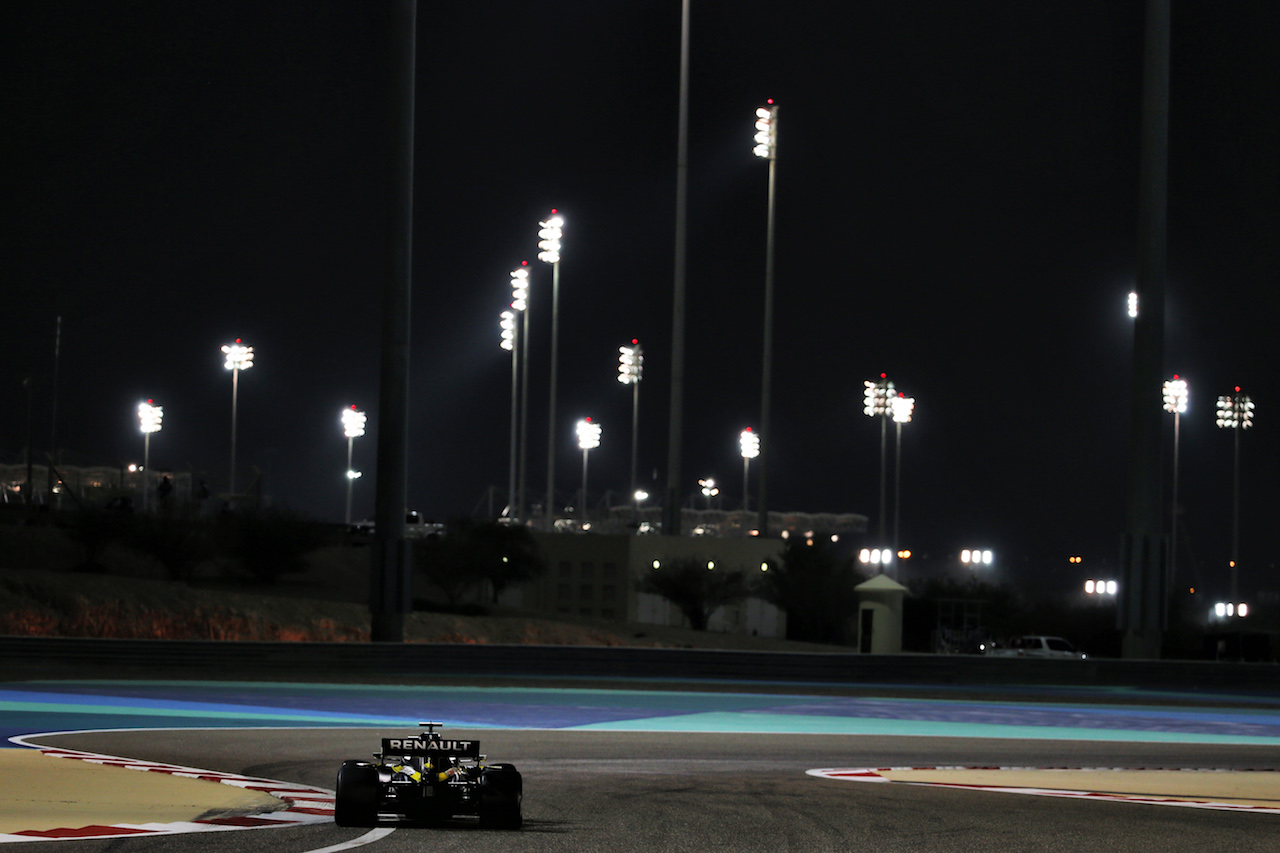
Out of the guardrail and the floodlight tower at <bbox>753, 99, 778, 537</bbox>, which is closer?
the guardrail

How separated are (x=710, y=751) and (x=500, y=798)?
7231 millimetres

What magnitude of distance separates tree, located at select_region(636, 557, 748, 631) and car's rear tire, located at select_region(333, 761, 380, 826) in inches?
2206

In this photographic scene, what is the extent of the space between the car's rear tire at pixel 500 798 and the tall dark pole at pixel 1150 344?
66.9ft

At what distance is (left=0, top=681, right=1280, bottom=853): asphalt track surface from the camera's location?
9164 millimetres

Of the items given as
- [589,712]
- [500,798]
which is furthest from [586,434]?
[500,798]

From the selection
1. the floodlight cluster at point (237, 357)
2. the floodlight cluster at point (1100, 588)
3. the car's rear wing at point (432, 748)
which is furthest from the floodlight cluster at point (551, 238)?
the car's rear wing at point (432, 748)

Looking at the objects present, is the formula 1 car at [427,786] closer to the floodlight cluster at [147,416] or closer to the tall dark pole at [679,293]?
the tall dark pole at [679,293]

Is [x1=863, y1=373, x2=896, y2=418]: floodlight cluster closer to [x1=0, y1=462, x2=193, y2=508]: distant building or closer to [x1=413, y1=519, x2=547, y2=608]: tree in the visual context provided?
[x1=413, y1=519, x2=547, y2=608]: tree

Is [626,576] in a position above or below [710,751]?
below

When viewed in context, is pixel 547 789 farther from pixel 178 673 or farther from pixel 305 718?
pixel 178 673

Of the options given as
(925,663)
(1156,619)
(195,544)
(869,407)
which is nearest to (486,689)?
(925,663)

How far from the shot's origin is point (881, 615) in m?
32.8

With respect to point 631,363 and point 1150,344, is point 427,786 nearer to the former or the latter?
point 1150,344

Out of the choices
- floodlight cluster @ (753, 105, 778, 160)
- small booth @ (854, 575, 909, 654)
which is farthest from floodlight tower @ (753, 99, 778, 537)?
small booth @ (854, 575, 909, 654)
